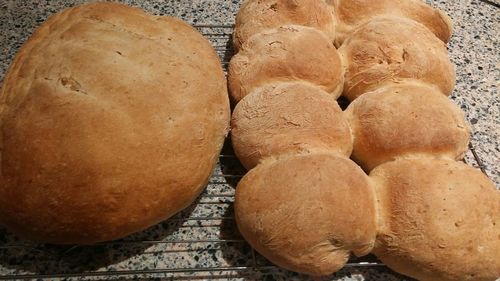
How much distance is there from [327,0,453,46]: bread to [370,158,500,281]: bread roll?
483 millimetres

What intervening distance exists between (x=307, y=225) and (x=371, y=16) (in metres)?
0.65

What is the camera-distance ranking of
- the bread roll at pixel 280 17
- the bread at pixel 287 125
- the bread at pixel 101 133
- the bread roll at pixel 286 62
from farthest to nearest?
1. the bread roll at pixel 280 17
2. the bread roll at pixel 286 62
3. the bread at pixel 287 125
4. the bread at pixel 101 133

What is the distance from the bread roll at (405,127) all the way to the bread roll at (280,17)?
281 mm

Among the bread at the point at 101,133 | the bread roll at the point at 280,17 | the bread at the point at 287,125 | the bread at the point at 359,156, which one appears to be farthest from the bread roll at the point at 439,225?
the bread roll at the point at 280,17

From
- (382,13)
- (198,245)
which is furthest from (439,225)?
(382,13)

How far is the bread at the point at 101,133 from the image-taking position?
2.25 ft

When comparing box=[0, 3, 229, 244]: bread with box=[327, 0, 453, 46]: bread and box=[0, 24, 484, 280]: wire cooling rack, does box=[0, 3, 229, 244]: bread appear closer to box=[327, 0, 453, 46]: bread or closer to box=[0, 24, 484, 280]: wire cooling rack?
box=[0, 24, 484, 280]: wire cooling rack

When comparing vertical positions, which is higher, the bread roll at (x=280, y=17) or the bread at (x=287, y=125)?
the bread roll at (x=280, y=17)

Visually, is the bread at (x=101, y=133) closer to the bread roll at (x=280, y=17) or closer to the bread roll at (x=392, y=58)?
the bread roll at (x=280, y=17)

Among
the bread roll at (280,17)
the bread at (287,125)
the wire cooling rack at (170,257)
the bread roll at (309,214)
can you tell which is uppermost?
the bread roll at (280,17)

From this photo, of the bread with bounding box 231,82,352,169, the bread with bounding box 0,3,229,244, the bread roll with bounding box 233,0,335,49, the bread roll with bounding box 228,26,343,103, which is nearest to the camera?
the bread with bounding box 0,3,229,244

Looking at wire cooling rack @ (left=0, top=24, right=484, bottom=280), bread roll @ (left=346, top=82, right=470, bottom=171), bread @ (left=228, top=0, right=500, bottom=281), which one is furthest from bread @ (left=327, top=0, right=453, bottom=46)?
wire cooling rack @ (left=0, top=24, right=484, bottom=280)

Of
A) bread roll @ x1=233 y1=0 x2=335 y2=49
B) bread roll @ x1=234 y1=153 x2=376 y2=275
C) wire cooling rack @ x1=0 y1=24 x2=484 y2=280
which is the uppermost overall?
bread roll @ x1=233 y1=0 x2=335 y2=49

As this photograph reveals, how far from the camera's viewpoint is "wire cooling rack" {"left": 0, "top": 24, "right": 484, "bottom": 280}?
30.4 inches
